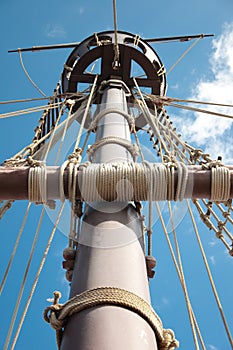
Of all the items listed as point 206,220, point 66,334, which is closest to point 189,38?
point 206,220

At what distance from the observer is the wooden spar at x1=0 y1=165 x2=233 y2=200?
231cm

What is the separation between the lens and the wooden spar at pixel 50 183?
2311mm

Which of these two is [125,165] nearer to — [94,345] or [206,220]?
[206,220]

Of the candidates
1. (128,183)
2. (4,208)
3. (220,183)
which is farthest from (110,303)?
(4,208)

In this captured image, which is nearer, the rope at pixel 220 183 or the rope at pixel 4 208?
the rope at pixel 220 183

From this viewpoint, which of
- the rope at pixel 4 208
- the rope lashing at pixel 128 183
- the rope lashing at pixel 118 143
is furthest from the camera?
the rope lashing at pixel 118 143

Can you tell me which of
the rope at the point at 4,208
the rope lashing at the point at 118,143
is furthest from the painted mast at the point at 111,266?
the rope at the point at 4,208

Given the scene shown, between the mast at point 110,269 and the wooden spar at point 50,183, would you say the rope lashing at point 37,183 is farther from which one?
the mast at point 110,269

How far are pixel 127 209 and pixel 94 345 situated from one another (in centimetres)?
89

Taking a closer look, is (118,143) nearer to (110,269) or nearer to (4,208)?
(4,208)

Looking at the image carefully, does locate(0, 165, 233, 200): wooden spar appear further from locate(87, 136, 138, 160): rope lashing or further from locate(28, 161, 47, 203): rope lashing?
locate(87, 136, 138, 160): rope lashing

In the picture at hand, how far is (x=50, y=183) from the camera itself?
2326 mm

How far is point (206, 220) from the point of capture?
9.36 feet

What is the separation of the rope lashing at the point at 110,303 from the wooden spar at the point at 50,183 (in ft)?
2.21
